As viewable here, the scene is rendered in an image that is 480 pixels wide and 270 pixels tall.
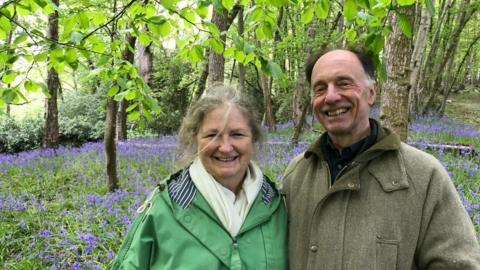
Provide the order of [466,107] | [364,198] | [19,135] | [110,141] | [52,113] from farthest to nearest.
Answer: [466,107] < [19,135] < [52,113] < [110,141] < [364,198]

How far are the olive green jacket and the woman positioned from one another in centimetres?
23

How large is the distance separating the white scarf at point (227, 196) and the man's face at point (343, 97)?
543 millimetres

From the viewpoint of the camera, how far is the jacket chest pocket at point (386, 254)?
68.1 inches

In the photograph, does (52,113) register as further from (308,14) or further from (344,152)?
(344,152)

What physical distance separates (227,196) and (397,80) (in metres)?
2.56

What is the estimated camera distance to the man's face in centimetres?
195

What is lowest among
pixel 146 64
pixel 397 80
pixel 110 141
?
pixel 110 141

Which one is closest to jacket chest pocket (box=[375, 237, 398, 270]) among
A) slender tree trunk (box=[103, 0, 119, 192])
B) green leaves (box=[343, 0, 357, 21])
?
green leaves (box=[343, 0, 357, 21])

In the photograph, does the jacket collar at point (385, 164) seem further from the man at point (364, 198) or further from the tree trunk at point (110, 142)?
the tree trunk at point (110, 142)

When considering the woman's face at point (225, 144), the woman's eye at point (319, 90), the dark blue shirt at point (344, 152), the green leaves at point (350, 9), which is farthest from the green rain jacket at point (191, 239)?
the green leaves at point (350, 9)

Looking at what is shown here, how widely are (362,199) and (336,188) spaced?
133 millimetres

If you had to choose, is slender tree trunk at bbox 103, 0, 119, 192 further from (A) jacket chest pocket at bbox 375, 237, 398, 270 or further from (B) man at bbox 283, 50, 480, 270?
(A) jacket chest pocket at bbox 375, 237, 398, 270

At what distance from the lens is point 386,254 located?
1740 millimetres

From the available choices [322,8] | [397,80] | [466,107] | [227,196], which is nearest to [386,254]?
[227,196]
